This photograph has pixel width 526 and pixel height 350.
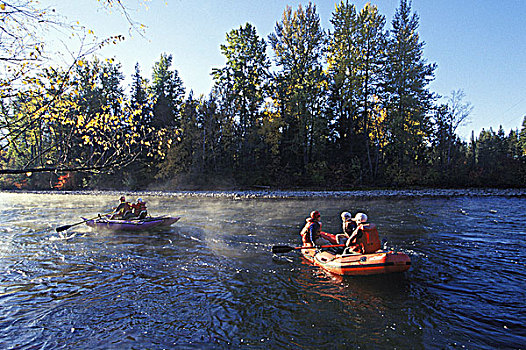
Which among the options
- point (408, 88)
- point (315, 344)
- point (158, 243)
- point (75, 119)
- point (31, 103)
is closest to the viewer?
point (31, 103)

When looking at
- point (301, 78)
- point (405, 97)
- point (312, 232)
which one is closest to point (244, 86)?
point (301, 78)

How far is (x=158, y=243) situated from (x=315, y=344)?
8.65 metres

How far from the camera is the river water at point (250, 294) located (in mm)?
5441

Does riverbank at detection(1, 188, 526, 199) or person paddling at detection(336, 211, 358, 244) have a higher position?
riverbank at detection(1, 188, 526, 199)

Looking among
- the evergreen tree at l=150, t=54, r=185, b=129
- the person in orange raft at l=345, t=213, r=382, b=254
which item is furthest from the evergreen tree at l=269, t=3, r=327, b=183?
the person in orange raft at l=345, t=213, r=382, b=254

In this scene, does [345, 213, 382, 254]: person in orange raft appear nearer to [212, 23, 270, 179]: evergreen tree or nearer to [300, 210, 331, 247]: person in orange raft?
[300, 210, 331, 247]: person in orange raft

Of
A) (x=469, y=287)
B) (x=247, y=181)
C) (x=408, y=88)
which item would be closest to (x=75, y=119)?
(x=469, y=287)


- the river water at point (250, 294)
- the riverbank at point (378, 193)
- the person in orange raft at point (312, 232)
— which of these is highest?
the riverbank at point (378, 193)

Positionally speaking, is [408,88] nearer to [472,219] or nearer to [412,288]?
[472,219]

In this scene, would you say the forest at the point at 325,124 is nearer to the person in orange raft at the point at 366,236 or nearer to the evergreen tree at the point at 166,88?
the evergreen tree at the point at 166,88

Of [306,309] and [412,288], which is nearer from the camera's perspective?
[306,309]

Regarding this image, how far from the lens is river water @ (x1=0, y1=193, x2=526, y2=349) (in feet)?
17.9

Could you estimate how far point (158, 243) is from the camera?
12.2 metres

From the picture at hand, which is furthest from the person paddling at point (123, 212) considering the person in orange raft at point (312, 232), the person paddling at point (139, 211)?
the person in orange raft at point (312, 232)
